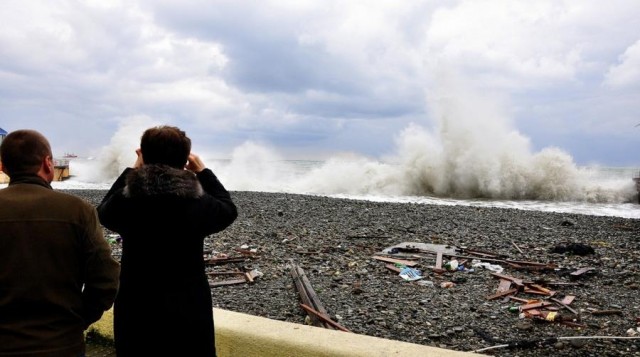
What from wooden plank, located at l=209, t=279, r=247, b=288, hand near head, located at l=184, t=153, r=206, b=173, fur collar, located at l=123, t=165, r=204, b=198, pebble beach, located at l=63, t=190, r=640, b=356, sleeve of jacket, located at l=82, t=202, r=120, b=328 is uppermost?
hand near head, located at l=184, t=153, r=206, b=173

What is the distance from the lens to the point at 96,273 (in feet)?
6.58

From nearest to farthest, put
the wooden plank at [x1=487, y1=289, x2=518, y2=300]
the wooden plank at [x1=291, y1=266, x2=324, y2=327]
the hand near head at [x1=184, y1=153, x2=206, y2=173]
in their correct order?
the hand near head at [x1=184, y1=153, x2=206, y2=173] < the wooden plank at [x1=291, y1=266, x2=324, y2=327] < the wooden plank at [x1=487, y1=289, x2=518, y2=300]

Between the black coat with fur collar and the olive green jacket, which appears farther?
the black coat with fur collar

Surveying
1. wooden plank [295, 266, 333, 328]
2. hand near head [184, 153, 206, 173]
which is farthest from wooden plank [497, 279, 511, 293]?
hand near head [184, 153, 206, 173]

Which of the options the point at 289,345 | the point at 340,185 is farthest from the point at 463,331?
the point at 340,185

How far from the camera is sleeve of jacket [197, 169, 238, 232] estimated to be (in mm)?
2288

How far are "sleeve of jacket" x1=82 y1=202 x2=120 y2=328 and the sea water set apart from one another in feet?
71.3

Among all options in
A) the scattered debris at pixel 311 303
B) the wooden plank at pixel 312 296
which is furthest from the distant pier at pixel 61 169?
the wooden plank at pixel 312 296

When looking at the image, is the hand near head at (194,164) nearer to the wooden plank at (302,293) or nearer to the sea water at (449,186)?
the wooden plank at (302,293)

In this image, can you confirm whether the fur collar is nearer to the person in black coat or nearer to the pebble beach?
the person in black coat

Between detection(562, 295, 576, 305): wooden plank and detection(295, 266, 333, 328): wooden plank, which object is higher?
detection(562, 295, 576, 305): wooden plank

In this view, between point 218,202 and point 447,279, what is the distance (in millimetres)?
5833

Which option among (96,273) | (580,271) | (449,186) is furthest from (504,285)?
(449,186)

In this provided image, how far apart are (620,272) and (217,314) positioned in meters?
7.34
